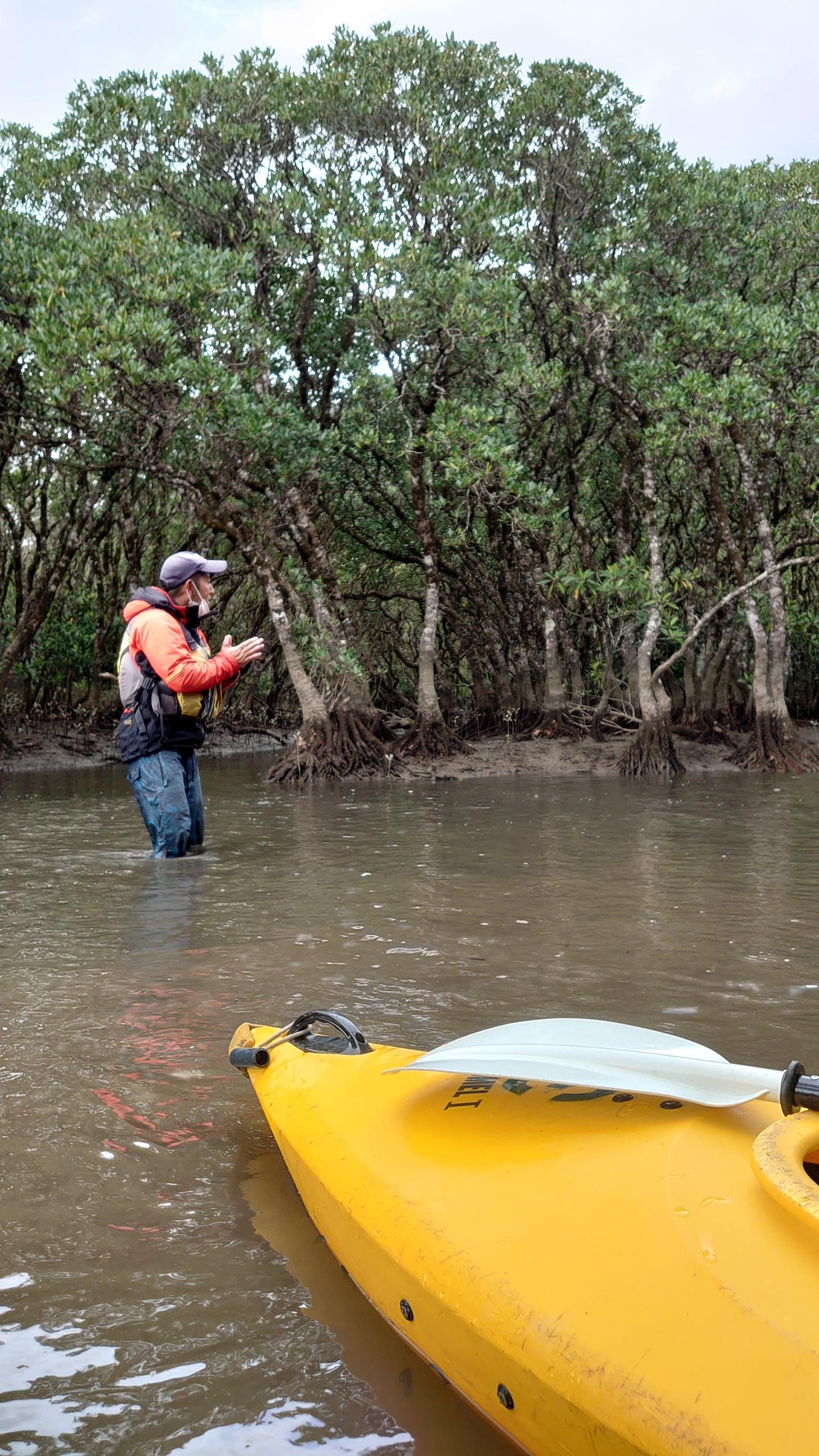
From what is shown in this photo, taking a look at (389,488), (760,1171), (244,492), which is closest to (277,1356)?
(760,1171)

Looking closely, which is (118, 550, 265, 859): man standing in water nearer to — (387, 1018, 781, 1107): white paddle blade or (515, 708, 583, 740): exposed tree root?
(387, 1018, 781, 1107): white paddle blade

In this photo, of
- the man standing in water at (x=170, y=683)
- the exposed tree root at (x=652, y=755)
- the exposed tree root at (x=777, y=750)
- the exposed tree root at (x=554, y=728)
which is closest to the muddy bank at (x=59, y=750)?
the exposed tree root at (x=554, y=728)

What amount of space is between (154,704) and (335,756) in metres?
7.20

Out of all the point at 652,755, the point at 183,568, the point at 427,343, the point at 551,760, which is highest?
the point at 427,343

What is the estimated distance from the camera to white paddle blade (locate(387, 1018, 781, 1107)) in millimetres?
1779

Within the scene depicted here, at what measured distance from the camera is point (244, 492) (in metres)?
14.1

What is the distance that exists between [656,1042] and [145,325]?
10.7 metres

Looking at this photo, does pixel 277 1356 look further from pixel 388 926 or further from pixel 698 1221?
pixel 388 926

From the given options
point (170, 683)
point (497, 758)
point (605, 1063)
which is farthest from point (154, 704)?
point (497, 758)

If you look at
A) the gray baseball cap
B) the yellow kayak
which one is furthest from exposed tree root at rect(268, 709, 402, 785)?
the yellow kayak

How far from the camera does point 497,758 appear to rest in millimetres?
14367

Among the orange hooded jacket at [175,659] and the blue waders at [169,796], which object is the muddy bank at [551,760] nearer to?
the blue waders at [169,796]

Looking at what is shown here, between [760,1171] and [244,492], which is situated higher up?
[244,492]

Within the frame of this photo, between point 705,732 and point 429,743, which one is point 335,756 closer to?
point 429,743
